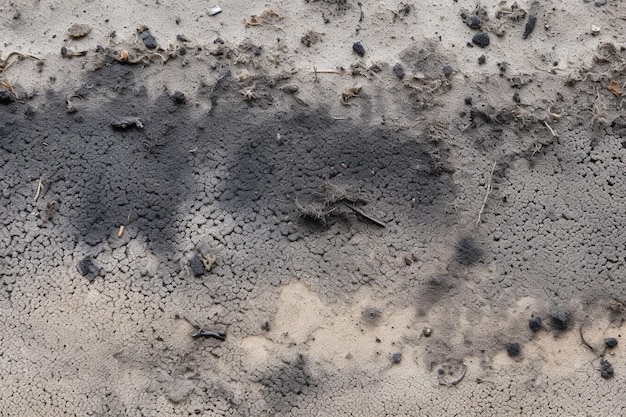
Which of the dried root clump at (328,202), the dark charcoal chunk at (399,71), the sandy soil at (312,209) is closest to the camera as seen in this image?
the sandy soil at (312,209)

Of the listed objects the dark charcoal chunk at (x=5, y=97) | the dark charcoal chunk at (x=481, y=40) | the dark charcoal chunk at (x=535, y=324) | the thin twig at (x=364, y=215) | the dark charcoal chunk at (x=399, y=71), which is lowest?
the dark charcoal chunk at (x=535, y=324)

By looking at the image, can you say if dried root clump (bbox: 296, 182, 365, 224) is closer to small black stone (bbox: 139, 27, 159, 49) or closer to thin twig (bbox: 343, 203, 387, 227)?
thin twig (bbox: 343, 203, 387, 227)

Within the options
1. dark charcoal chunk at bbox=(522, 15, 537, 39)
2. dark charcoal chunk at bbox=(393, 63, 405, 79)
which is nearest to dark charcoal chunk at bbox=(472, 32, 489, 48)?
dark charcoal chunk at bbox=(522, 15, 537, 39)

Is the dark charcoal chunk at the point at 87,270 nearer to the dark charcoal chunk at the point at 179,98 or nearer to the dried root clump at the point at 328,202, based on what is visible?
the dark charcoal chunk at the point at 179,98

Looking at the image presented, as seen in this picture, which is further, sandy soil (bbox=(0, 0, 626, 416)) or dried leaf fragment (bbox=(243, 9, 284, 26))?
dried leaf fragment (bbox=(243, 9, 284, 26))

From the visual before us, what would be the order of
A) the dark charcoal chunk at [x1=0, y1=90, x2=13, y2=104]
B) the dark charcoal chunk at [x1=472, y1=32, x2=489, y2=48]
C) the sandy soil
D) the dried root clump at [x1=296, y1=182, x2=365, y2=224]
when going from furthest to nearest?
the dark charcoal chunk at [x1=472, y1=32, x2=489, y2=48], the dark charcoal chunk at [x1=0, y1=90, x2=13, y2=104], the dried root clump at [x1=296, y1=182, x2=365, y2=224], the sandy soil

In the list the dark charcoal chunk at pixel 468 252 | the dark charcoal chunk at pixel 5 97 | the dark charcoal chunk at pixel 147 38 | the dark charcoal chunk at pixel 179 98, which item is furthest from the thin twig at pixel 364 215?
the dark charcoal chunk at pixel 5 97
